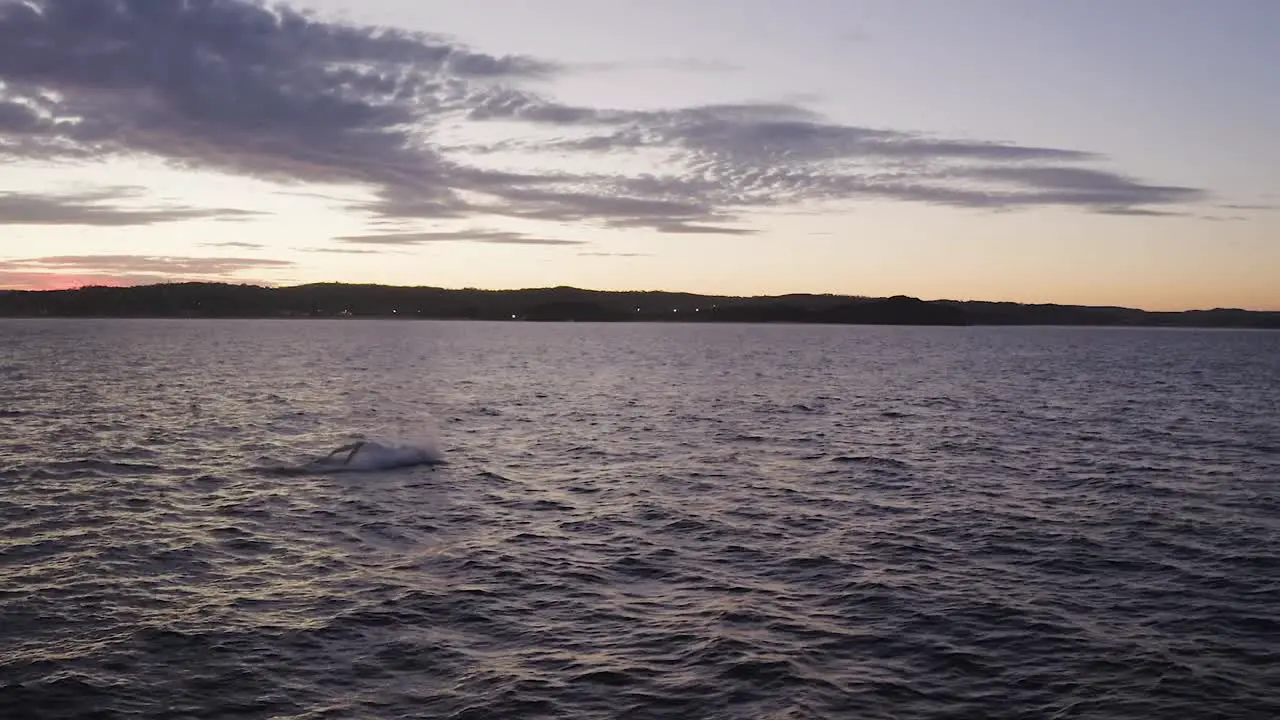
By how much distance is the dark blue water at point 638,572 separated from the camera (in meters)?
17.3

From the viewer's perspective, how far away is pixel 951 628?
20.7 meters

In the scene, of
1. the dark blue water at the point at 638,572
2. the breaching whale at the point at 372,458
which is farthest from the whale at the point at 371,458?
the dark blue water at the point at 638,572

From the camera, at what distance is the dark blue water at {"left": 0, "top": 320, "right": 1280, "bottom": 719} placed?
1727 centimetres

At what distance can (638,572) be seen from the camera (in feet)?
82.5

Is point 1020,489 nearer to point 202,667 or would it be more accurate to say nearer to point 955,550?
point 955,550

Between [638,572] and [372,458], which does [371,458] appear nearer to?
[372,458]

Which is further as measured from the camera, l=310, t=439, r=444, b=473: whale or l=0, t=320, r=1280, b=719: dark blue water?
l=310, t=439, r=444, b=473: whale

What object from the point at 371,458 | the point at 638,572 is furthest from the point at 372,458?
the point at 638,572

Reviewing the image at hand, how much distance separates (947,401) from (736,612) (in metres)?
61.1

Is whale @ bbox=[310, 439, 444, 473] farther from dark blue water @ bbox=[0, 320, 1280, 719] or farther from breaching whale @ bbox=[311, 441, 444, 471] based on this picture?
dark blue water @ bbox=[0, 320, 1280, 719]

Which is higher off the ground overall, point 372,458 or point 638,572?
point 372,458

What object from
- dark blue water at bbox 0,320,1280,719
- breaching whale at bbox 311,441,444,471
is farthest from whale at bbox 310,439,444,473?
dark blue water at bbox 0,320,1280,719

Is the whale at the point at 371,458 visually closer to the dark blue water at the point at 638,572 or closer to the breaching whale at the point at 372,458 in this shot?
the breaching whale at the point at 372,458

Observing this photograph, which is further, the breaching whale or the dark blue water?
the breaching whale
